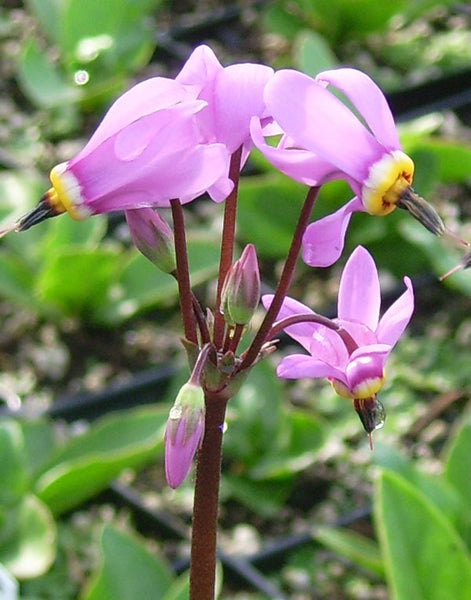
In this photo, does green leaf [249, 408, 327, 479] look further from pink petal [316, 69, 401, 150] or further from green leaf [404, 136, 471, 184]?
pink petal [316, 69, 401, 150]

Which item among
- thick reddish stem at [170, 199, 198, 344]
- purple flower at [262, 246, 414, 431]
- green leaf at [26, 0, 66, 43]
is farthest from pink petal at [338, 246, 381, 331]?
green leaf at [26, 0, 66, 43]

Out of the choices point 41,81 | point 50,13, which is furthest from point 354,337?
point 50,13

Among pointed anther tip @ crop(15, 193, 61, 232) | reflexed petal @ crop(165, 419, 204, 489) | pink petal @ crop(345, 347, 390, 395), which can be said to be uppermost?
pointed anther tip @ crop(15, 193, 61, 232)

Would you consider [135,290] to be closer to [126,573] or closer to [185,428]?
[126,573]

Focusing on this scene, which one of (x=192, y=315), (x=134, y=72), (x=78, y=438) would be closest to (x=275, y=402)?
(x=78, y=438)

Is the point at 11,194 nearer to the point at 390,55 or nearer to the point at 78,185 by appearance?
the point at 390,55

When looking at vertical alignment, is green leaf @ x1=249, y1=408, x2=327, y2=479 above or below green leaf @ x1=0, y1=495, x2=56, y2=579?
below
